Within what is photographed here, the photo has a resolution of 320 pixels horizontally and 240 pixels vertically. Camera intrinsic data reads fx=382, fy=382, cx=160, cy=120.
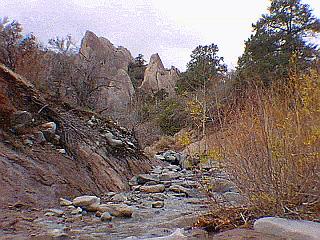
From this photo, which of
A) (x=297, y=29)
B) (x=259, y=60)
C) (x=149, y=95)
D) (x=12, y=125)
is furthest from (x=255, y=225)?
(x=149, y=95)

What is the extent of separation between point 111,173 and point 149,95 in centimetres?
2488

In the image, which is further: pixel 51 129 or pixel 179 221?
pixel 51 129

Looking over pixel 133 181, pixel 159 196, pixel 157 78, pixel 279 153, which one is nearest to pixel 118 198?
pixel 159 196

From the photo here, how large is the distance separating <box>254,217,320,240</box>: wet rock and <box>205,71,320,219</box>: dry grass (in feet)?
0.96

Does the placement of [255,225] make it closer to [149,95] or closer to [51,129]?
[51,129]

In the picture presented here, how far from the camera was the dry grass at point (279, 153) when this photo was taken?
3.66m

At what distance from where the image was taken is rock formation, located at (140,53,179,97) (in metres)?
33.3

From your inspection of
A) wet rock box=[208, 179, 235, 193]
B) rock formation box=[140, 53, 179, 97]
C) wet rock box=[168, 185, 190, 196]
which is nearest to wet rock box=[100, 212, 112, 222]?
wet rock box=[208, 179, 235, 193]

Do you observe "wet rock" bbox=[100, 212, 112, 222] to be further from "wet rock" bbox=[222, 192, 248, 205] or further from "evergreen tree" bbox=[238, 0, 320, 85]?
"evergreen tree" bbox=[238, 0, 320, 85]

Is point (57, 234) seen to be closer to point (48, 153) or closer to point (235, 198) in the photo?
point (235, 198)

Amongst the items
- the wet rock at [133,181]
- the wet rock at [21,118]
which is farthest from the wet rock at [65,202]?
the wet rock at [133,181]

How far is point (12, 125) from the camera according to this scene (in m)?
5.66

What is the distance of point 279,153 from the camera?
12.3 ft

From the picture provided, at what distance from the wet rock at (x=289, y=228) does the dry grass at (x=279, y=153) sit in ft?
0.96
